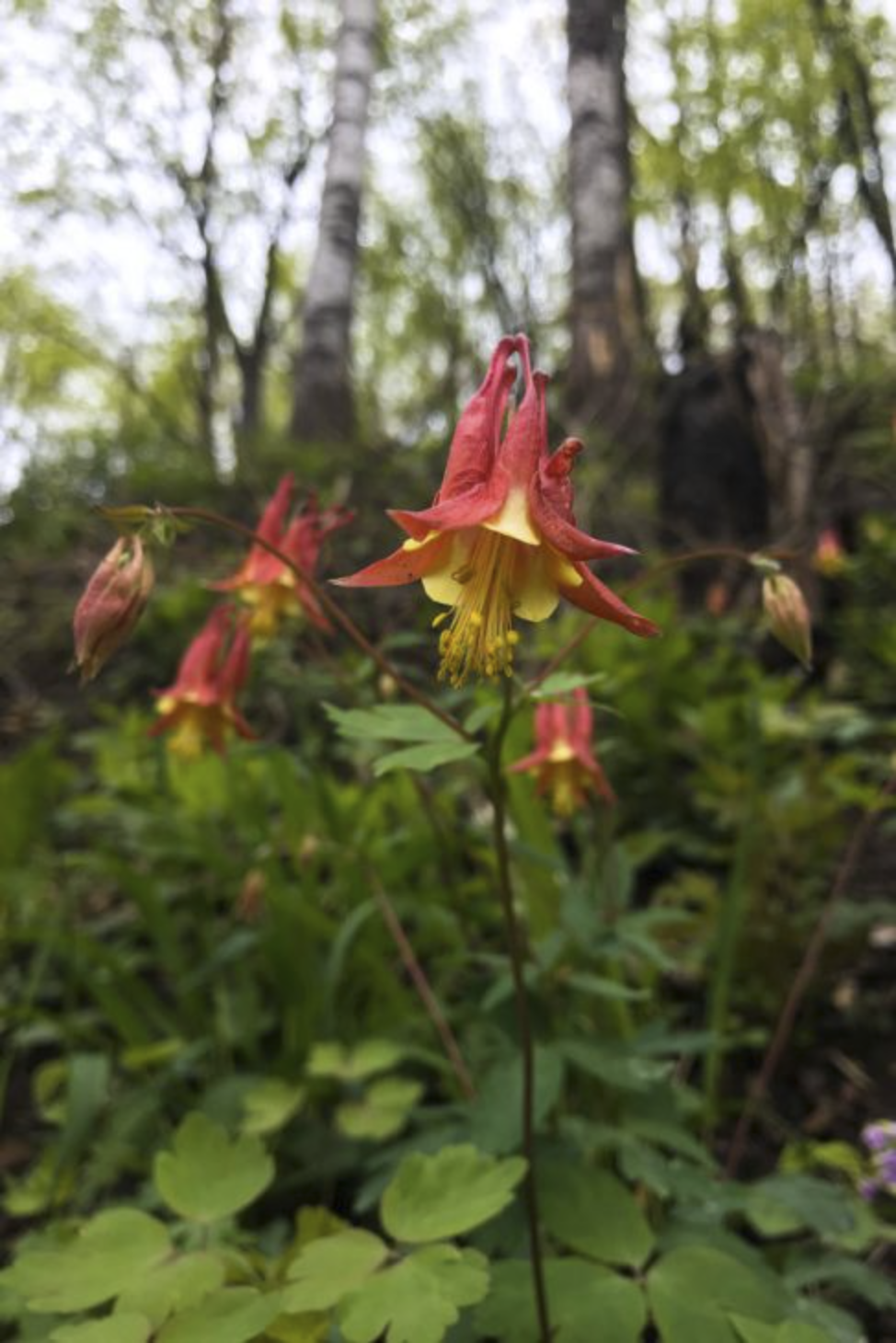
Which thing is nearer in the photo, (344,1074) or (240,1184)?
(240,1184)

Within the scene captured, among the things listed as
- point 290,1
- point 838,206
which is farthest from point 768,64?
point 290,1

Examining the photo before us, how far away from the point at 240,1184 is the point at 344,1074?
434 mm

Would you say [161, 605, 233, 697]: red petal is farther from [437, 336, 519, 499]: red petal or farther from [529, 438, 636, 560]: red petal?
[529, 438, 636, 560]: red petal

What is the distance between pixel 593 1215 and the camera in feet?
3.02

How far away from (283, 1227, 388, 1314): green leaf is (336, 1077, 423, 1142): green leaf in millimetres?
484

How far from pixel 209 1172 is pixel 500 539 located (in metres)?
0.70

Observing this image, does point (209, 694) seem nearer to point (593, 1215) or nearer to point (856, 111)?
point (593, 1215)

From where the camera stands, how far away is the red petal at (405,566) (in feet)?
2.62

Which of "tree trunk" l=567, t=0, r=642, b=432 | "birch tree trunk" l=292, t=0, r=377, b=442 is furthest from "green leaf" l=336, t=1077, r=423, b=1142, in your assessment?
"birch tree trunk" l=292, t=0, r=377, b=442

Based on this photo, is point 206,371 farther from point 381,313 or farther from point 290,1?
point 381,313

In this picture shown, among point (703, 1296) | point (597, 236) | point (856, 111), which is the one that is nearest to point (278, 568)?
point (703, 1296)

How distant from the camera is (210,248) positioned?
7.61 m

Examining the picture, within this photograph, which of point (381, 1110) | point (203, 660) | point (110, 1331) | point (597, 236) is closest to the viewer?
point (110, 1331)

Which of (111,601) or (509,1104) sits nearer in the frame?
(111,601)
